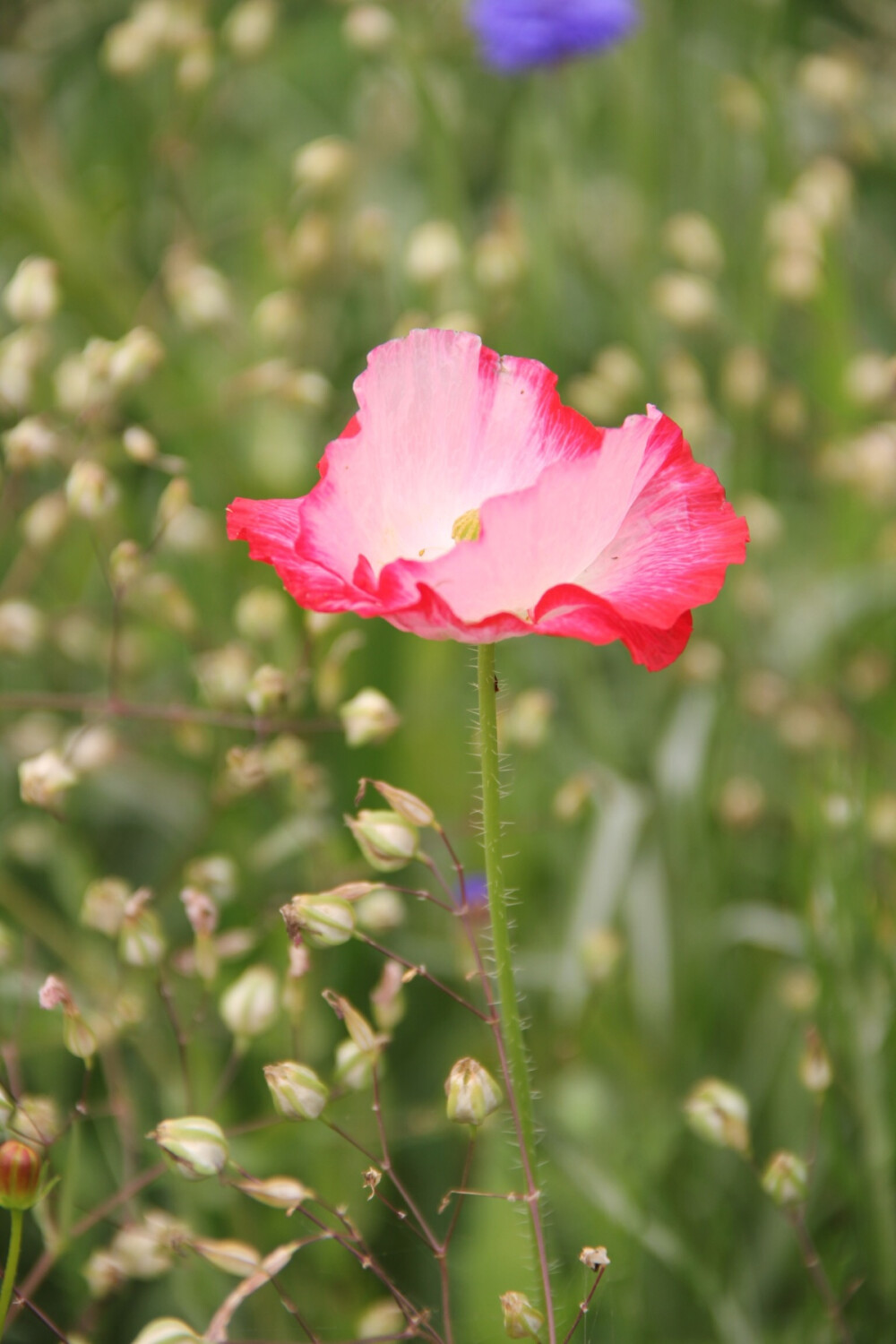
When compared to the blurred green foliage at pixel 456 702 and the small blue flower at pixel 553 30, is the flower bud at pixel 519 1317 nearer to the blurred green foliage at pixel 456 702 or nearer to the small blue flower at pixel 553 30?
the blurred green foliage at pixel 456 702

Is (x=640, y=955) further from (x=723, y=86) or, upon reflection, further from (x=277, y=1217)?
(x=723, y=86)

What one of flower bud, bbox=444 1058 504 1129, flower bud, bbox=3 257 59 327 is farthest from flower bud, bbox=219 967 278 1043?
flower bud, bbox=3 257 59 327

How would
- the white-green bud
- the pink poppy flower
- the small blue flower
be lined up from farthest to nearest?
1. the small blue flower
2. the white-green bud
3. the pink poppy flower

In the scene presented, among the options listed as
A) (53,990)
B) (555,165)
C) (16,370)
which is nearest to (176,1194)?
(53,990)

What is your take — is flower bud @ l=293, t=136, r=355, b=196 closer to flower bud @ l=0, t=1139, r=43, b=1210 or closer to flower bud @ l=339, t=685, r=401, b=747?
flower bud @ l=339, t=685, r=401, b=747

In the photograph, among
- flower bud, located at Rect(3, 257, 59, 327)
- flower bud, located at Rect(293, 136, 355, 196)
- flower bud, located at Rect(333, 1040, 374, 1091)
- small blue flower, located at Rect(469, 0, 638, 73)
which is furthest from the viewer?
small blue flower, located at Rect(469, 0, 638, 73)

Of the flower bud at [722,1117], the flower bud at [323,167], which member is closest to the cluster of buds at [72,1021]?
the flower bud at [722,1117]

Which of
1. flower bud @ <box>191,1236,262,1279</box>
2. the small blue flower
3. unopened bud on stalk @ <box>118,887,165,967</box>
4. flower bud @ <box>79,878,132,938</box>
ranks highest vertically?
the small blue flower
